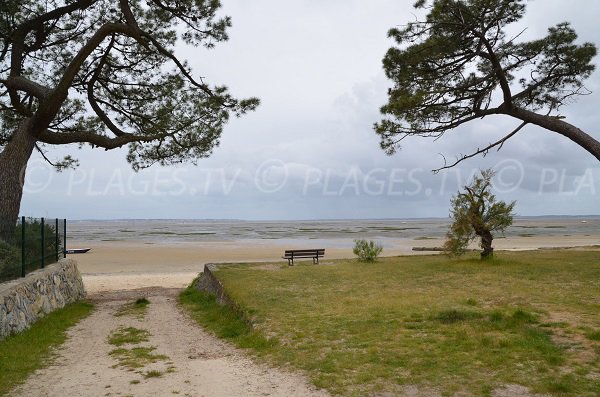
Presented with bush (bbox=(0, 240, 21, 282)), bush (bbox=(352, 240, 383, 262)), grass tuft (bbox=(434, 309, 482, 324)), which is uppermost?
bush (bbox=(0, 240, 21, 282))

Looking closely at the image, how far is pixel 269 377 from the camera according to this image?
5.86 metres

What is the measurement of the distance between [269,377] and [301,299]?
4511 millimetres

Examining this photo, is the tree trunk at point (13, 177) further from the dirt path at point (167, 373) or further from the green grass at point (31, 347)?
the dirt path at point (167, 373)

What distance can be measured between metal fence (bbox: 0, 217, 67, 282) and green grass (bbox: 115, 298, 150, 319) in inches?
89.6

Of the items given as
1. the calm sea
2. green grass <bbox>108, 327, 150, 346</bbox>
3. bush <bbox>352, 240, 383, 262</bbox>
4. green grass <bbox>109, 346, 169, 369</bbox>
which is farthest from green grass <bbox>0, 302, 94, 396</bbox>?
the calm sea

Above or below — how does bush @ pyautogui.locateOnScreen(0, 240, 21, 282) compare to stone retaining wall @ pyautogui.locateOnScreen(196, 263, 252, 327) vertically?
above

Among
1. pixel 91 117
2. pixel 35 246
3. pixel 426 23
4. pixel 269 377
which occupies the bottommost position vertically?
pixel 269 377

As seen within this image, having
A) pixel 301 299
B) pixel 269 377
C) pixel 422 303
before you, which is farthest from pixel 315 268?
pixel 269 377

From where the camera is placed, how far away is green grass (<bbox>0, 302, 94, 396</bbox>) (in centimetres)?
610

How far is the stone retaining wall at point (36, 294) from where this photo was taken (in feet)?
27.6

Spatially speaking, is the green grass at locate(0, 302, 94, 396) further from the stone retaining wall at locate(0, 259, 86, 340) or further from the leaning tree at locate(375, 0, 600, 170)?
the leaning tree at locate(375, 0, 600, 170)

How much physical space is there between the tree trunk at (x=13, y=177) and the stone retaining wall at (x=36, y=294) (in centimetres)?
133

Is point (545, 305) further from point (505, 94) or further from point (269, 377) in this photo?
point (505, 94)

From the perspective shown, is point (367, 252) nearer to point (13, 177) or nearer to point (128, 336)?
point (128, 336)
